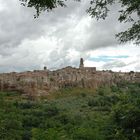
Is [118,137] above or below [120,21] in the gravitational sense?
below

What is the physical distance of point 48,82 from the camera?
412 feet

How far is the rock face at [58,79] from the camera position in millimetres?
118188

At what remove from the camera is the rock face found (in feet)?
388

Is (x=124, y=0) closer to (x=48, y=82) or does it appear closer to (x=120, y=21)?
(x=120, y=21)

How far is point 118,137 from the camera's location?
13.5 metres

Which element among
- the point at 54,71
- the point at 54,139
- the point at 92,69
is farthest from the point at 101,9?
the point at 92,69

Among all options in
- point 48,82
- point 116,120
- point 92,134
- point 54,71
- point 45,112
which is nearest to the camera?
point 116,120

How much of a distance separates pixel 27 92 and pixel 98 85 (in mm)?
28416

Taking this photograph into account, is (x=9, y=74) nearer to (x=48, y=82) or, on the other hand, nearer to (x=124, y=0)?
(x=48, y=82)

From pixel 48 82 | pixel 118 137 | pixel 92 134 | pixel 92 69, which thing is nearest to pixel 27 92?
pixel 48 82

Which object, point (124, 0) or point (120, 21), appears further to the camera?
point (120, 21)

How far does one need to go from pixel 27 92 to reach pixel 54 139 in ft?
324

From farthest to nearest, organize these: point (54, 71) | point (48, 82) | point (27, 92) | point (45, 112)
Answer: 1. point (54, 71)
2. point (48, 82)
3. point (27, 92)
4. point (45, 112)

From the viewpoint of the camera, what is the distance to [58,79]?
129m
